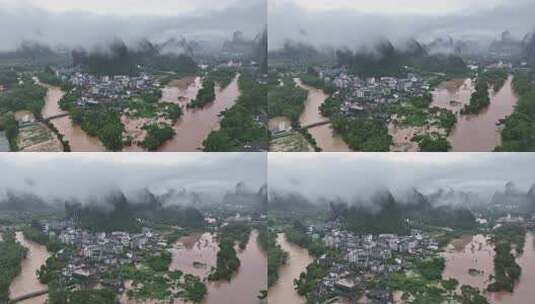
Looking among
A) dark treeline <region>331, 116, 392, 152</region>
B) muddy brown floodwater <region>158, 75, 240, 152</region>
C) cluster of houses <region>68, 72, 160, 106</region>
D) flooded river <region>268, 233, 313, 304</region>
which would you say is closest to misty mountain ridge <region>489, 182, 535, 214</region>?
dark treeline <region>331, 116, 392, 152</region>

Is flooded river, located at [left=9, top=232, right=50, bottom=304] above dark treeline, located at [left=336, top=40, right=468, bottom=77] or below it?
below

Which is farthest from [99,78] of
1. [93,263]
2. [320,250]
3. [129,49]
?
[320,250]

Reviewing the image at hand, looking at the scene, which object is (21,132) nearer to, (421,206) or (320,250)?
(320,250)

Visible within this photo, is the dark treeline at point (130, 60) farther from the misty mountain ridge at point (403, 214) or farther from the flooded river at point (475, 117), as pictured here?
the flooded river at point (475, 117)

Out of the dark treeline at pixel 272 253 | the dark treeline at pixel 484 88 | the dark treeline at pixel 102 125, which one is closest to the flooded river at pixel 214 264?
the dark treeline at pixel 272 253

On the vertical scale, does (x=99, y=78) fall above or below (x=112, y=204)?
above

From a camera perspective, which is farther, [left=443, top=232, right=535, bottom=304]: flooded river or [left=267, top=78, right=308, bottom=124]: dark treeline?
[left=267, top=78, right=308, bottom=124]: dark treeline

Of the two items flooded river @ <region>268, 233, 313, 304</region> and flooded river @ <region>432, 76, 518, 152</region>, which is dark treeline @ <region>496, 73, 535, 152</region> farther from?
flooded river @ <region>268, 233, 313, 304</region>
